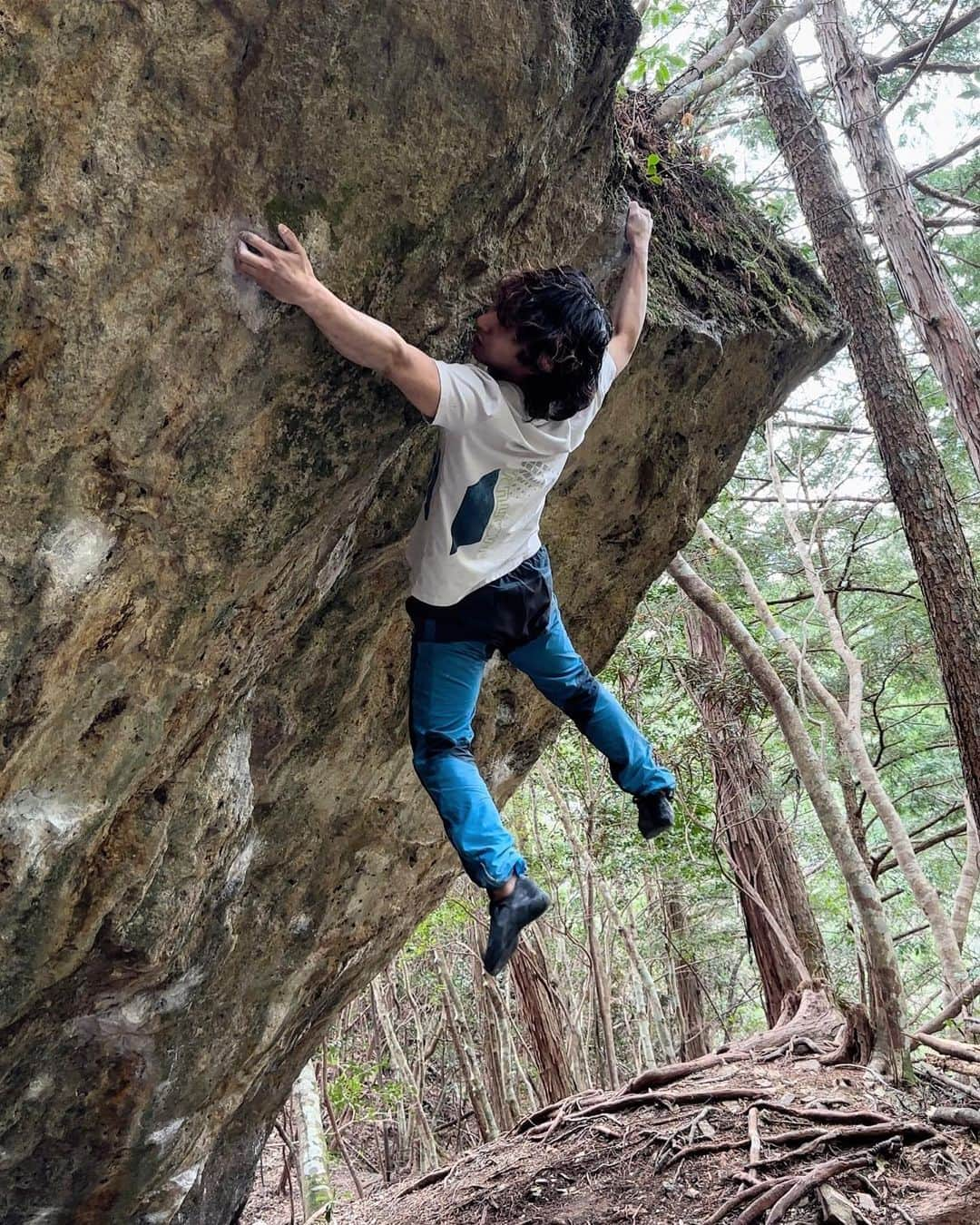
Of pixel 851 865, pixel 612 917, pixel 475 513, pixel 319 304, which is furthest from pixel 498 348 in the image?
pixel 612 917

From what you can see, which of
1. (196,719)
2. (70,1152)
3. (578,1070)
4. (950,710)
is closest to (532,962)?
(578,1070)

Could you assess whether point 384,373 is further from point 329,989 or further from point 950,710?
point 950,710

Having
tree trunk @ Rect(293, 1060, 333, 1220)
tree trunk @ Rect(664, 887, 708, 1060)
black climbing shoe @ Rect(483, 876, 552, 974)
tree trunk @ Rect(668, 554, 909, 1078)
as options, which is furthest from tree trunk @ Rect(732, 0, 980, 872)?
tree trunk @ Rect(293, 1060, 333, 1220)

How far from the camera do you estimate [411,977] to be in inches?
436

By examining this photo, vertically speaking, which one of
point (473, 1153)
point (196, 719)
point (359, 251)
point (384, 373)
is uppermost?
point (359, 251)

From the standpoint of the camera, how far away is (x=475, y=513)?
9.64 feet

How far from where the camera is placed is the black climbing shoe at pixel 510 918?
273cm

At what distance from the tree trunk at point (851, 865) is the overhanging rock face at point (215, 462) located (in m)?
1.99

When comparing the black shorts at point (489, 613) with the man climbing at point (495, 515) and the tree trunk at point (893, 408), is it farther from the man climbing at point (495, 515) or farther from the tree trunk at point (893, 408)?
the tree trunk at point (893, 408)

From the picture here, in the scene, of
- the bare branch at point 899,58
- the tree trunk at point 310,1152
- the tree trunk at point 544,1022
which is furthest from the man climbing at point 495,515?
the tree trunk at point 544,1022

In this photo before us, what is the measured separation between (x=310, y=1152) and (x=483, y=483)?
633cm

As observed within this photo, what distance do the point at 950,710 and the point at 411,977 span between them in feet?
25.5

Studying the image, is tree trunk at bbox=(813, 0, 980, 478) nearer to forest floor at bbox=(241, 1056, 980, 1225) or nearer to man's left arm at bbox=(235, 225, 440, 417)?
forest floor at bbox=(241, 1056, 980, 1225)

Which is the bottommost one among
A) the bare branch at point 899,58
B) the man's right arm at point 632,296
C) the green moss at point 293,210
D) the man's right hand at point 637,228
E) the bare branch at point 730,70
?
the green moss at point 293,210
